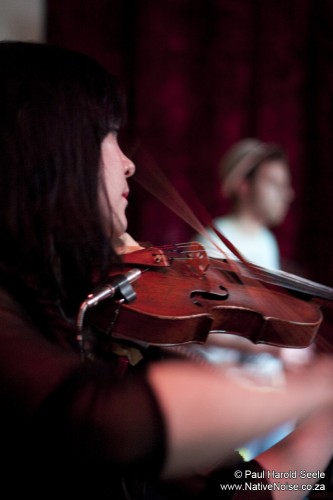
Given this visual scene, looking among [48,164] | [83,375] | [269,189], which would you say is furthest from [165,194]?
[269,189]

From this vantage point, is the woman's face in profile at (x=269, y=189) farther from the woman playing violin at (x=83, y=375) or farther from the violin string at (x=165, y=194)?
the woman playing violin at (x=83, y=375)

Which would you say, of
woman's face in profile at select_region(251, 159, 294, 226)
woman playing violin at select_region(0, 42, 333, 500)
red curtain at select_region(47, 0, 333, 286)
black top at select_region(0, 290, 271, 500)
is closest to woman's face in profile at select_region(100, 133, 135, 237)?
woman playing violin at select_region(0, 42, 333, 500)

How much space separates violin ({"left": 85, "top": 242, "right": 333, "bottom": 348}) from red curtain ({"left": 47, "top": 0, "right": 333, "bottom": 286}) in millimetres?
1272

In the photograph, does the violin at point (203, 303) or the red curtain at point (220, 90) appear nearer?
the violin at point (203, 303)

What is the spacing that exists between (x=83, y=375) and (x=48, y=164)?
0.88 ft

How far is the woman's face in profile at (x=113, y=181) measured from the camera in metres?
0.63

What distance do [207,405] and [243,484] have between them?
0.34 metres

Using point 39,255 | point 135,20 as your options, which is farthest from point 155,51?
point 39,255

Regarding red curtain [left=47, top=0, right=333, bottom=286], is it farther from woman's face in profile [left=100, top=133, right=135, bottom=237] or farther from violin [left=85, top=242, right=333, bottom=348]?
woman's face in profile [left=100, top=133, right=135, bottom=237]

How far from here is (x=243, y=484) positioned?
687 mm

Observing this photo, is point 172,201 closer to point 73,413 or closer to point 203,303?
point 203,303

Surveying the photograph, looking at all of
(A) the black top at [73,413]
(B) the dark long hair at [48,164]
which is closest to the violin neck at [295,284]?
(B) the dark long hair at [48,164]

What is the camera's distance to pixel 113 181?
2.13ft

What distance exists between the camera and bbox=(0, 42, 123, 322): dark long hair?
1.85 feet
